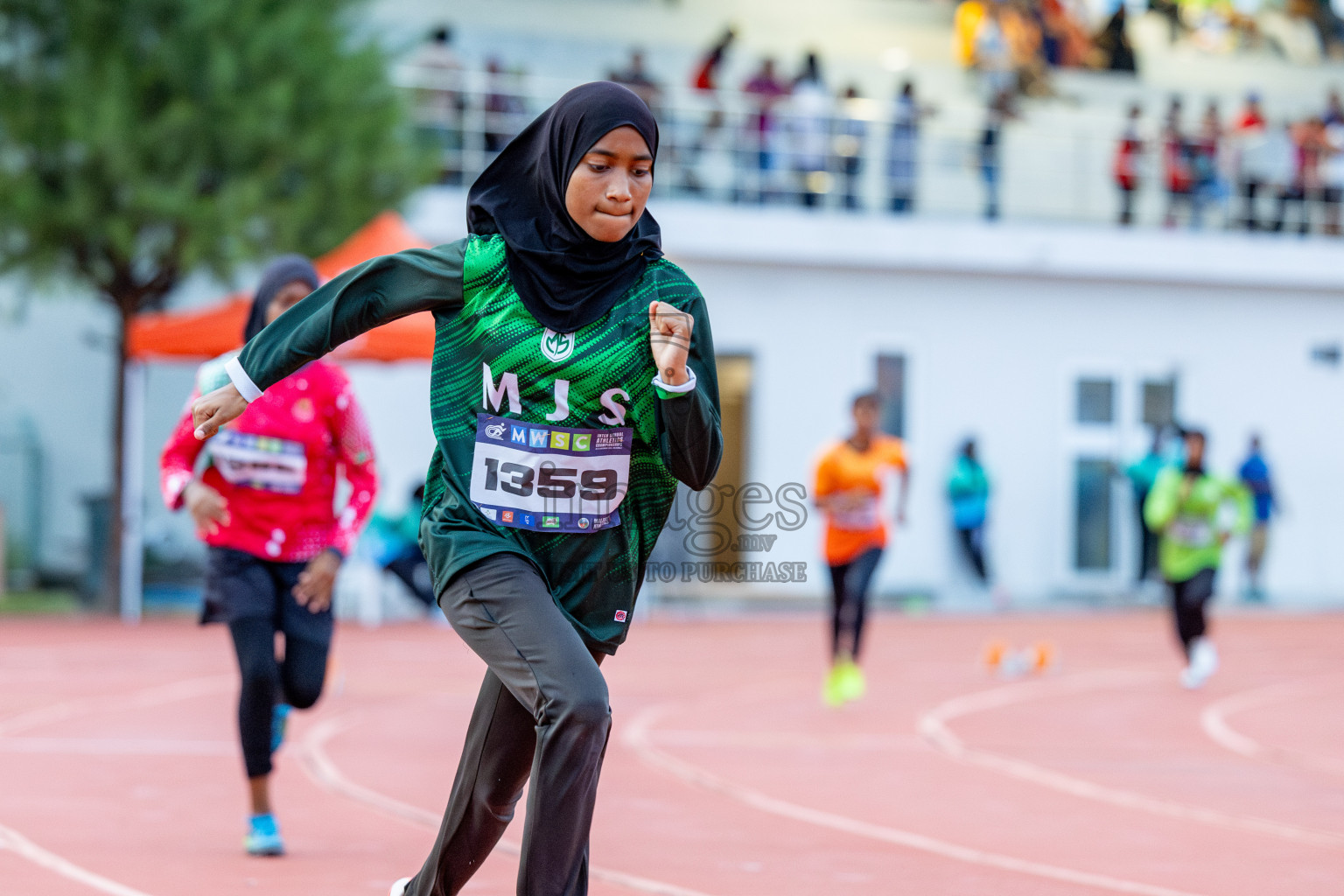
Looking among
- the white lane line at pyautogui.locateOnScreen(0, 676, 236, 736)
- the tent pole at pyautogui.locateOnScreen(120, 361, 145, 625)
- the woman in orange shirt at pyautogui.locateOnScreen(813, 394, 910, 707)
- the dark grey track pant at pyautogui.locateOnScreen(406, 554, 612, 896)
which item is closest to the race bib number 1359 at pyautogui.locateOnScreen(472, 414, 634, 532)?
the dark grey track pant at pyautogui.locateOnScreen(406, 554, 612, 896)

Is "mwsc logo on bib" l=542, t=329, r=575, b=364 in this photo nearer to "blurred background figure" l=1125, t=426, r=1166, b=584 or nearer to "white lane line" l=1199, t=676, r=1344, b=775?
"white lane line" l=1199, t=676, r=1344, b=775

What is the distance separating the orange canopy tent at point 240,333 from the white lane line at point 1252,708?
7.13 m

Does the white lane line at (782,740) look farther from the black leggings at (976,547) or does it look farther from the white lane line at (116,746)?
the black leggings at (976,547)

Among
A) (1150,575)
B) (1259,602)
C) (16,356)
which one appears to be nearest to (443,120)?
(16,356)

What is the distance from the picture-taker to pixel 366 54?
18078 mm

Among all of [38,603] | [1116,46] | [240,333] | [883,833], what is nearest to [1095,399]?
[1116,46]

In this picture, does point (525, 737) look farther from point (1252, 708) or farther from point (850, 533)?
point (1252, 708)

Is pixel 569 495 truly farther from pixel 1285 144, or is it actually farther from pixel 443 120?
pixel 1285 144

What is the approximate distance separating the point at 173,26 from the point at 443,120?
15.1 ft

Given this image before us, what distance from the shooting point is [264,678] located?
603 centimetres

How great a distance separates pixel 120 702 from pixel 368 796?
4.31 m

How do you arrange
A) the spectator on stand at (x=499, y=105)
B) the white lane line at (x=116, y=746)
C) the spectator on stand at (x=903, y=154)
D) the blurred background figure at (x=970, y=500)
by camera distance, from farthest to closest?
the spectator on stand at (x=903, y=154) < the blurred background figure at (x=970, y=500) < the spectator on stand at (x=499, y=105) < the white lane line at (x=116, y=746)

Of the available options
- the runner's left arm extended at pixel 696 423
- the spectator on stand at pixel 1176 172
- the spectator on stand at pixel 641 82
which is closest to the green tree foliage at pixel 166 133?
the spectator on stand at pixel 641 82

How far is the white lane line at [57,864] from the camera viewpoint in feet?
18.4
